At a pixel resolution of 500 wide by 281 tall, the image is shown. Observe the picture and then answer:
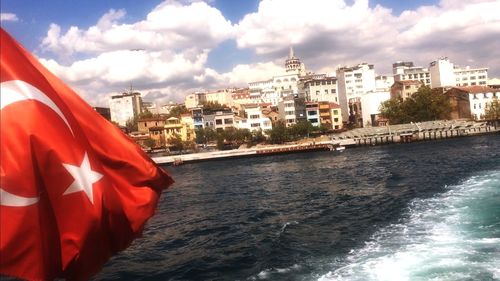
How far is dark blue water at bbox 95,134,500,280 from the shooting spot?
12109mm

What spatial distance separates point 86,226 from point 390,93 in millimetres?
108193

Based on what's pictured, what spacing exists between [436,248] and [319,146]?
6420 centimetres

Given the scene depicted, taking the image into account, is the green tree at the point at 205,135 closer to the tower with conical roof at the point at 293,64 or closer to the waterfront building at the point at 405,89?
the waterfront building at the point at 405,89

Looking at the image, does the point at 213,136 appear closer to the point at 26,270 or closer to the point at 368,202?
the point at 368,202

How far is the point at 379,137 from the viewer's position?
271 feet

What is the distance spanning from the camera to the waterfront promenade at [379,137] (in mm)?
77312

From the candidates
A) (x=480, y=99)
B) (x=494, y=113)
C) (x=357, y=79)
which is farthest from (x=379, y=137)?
(x=357, y=79)

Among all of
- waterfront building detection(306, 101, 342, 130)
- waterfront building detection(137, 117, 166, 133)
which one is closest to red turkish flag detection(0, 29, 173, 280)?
waterfront building detection(306, 101, 342, 130)

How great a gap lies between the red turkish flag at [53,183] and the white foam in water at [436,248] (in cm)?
851

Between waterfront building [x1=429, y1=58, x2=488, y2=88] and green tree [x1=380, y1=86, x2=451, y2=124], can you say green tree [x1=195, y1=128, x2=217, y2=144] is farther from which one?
waterfront building [x1=429, y1=58, x2=488, y2=88]

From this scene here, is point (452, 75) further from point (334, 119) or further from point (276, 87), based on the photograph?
point (276, 87)

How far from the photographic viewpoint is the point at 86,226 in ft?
12.0

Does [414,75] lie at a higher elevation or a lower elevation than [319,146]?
higher

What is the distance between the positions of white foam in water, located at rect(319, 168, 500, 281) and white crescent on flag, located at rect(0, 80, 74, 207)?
9284 millimetres
